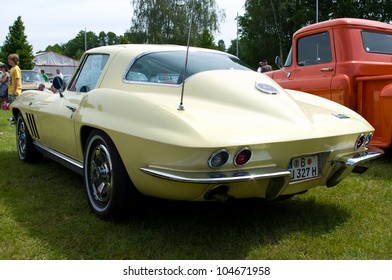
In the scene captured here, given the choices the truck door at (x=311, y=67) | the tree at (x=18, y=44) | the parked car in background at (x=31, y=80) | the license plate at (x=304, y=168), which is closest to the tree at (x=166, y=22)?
the tree at (x=18, y=44)

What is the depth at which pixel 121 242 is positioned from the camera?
2.85m

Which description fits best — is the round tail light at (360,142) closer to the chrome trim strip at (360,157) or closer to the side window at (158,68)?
the chrome trim strip at (360,157)

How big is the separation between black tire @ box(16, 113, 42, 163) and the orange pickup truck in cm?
377

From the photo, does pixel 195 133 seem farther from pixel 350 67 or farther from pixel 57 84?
pixel 350 67

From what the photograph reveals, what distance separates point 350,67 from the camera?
217 inches

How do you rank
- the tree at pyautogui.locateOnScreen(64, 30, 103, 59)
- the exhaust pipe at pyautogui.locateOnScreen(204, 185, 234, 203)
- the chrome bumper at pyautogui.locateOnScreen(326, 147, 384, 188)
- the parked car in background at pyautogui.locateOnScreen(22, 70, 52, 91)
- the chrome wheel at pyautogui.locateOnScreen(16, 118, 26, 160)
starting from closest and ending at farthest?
the exhaust pipe at pyautogui.locateOnScreen(204, 185, 234, 203) → the chrome bumper at pyautogui.locateOnScreen(326, 147, 384, 188) → the chrome wheel at pyautogui.locateOnScreen(16, 118, 26, 160) → the parked car in background at pyautogui.locateOnScreen(22, 70, 52, 91) → the tree at pyautogui.locateOnScreen(64, 30, 103, 59)

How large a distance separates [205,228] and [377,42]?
14.5 ft

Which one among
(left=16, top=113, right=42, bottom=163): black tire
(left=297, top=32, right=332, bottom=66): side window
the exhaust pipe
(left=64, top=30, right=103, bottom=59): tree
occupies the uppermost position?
(left=64, top=30, right=103, bottom=59): tree

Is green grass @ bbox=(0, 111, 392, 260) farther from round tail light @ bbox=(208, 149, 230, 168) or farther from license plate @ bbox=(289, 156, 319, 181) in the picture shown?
round tail light @ bbox=(208, 149, 230, 168)

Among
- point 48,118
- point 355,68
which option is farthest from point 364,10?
point 48,118

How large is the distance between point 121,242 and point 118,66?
5.00ft

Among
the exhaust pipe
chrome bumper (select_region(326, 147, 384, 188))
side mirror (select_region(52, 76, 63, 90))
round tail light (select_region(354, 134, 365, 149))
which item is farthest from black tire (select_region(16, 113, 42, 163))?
round tail light (select_region(354, 134, 365, 149))

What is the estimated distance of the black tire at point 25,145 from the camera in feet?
17.1

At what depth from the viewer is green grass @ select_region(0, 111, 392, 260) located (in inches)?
107
